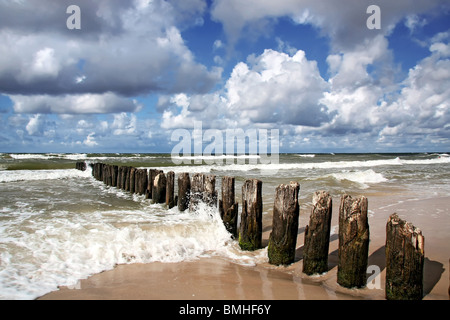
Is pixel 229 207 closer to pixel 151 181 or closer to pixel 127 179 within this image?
pixel 151 181

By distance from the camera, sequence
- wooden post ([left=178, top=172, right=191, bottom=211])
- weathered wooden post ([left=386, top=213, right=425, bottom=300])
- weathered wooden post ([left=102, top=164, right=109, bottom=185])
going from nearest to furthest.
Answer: weathered wooden post ([left=386, top=213, right=425, bottom=300])
wooden post ([left=178, top=172, right=191, bottom=211])
weathered wooden post ([left=102, top=164, right=109, bottom=185])

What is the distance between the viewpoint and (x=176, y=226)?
281 inches

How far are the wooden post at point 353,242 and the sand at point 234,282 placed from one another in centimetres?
17

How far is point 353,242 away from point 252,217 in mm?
2033

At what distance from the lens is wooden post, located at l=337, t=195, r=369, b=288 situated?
4.14 meters

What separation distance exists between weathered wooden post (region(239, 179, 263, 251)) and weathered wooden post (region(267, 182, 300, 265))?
67 centimetres

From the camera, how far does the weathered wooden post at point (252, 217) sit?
5.77 metres

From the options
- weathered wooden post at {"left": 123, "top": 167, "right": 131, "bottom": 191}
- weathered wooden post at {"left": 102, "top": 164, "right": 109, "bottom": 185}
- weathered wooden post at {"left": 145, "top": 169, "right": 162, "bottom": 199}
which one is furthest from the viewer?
weathered wooden post at {"left": 102, "top": 164, "right": 109, "bottom": 185}

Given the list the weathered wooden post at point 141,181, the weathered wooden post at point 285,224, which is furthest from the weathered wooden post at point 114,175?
the weathered wooden post at point 285,224

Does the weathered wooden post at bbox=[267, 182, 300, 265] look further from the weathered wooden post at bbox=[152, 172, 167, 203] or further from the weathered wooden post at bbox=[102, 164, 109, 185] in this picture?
the weathered wooden post at bbox=[102, 164, 109, 185]

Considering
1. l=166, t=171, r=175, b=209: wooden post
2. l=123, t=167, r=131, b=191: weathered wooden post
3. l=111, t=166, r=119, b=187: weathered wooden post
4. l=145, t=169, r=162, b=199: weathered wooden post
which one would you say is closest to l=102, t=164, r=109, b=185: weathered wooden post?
l=111, t=166, r=119, b=187: weathered wooden post

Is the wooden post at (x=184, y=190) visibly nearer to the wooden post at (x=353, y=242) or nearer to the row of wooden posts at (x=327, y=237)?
the row of wooden posts at (x=327, y=237)
